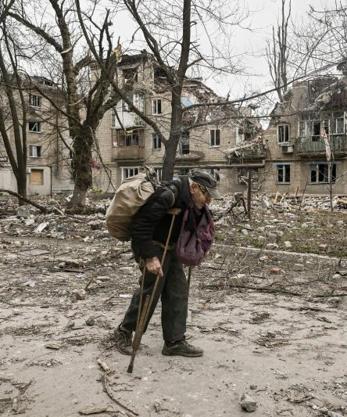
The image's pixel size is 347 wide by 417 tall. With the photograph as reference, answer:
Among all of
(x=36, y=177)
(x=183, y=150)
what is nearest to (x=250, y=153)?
(x=183, y=150)

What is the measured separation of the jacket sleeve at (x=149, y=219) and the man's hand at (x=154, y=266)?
0.03 m

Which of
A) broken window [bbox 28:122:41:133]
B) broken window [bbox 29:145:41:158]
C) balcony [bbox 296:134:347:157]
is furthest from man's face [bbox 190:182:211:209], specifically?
broken window [bbox 29:145:41:158]

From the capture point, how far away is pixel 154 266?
3.48m

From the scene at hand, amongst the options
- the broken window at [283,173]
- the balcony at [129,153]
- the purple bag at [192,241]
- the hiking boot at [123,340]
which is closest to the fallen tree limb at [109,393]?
the hiking boot at [123,340]

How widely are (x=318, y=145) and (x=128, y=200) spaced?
32.3 m

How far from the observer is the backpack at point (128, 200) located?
3.40 m

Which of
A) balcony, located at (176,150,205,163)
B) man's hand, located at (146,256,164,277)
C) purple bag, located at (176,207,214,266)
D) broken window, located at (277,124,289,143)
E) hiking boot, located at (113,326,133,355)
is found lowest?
hiking boot, located at (113,326,133,355)

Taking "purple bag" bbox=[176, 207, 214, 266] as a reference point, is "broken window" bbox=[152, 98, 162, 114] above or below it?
above

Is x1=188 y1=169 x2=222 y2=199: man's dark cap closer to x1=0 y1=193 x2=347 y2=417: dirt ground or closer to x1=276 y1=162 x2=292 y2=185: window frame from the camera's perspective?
x1=0 y1=193 x2=347 y2=417: dirt ground

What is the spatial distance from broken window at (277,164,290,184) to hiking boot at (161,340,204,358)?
32.7 metres

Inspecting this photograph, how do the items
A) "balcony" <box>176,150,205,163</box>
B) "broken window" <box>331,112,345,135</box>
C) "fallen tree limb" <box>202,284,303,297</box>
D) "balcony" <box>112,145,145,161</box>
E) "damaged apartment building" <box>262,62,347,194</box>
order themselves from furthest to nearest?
"balcony" <box>112,145,145,161</box> → "balcony" <box>176,150,205,163</box> → "damaged apartment building" <box>262,62,347,194</box> → "broken window" <box>331,112,345,135</box> → "fallen tree limb" <box>202,284,303,297</box>

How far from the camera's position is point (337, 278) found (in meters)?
6.69

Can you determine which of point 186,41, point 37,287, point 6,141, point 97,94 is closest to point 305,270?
point 37,287

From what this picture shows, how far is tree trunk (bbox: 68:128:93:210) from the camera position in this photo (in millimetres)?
15261
